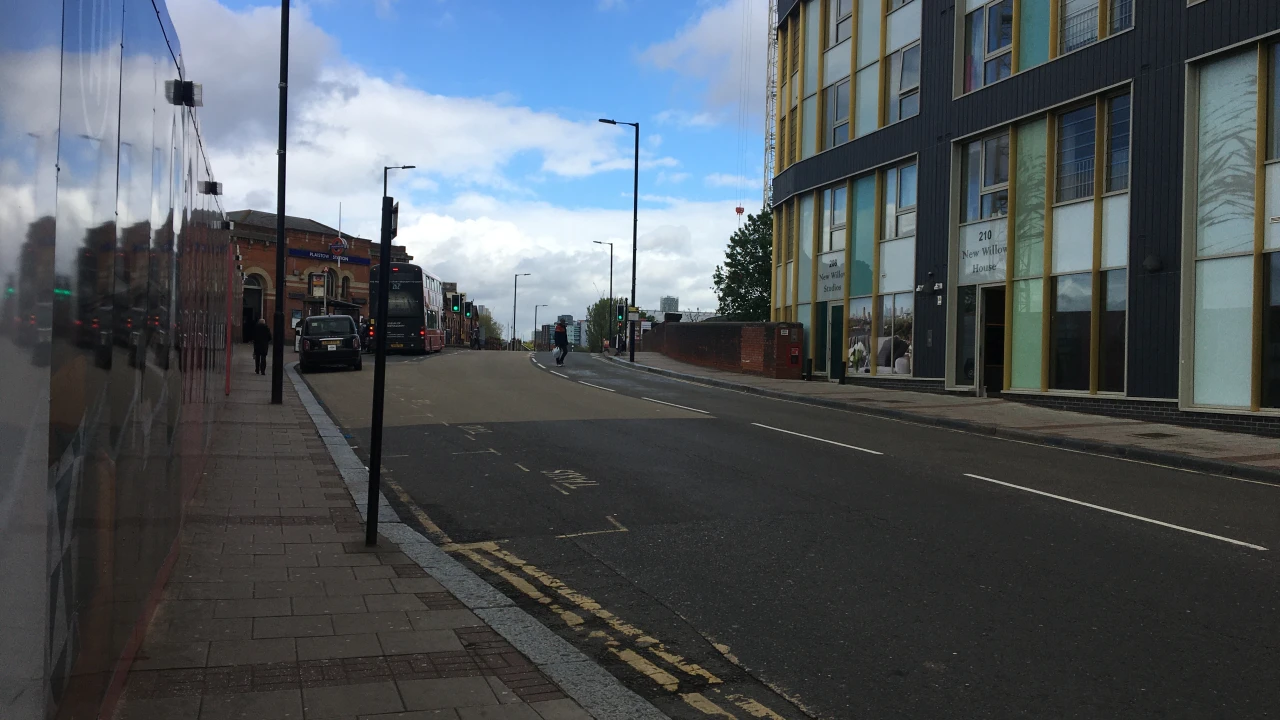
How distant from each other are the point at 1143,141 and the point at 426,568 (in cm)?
1595

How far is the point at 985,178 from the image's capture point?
2155cm

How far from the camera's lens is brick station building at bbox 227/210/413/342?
6269 centimetres

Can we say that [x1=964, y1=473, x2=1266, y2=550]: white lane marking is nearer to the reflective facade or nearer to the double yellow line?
the double yellow line

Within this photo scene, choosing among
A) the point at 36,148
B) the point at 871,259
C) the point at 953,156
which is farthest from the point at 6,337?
the point at 871,259

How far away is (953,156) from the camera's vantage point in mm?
22328

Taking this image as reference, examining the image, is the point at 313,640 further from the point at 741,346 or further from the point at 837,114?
the point at 741,346

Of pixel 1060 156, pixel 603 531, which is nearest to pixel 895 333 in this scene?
pixel 1060 156

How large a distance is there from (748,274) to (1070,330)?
53888 millimetres

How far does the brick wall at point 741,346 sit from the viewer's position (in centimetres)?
2812

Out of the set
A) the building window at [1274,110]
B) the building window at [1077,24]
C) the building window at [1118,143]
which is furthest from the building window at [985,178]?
the building window at [1274,110]

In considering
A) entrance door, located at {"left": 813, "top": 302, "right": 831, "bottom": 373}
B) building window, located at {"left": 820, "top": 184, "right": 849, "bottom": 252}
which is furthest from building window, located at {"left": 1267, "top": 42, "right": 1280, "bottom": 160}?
entrance door, located at {"left": 813, "top": 302, "right": 831, "bottom": 373}

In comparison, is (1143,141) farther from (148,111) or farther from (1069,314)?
(148,111)

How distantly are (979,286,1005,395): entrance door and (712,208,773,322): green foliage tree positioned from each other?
49181 mm

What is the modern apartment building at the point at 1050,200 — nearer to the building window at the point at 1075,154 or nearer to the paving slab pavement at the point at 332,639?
the building window at the point at 1075,154
